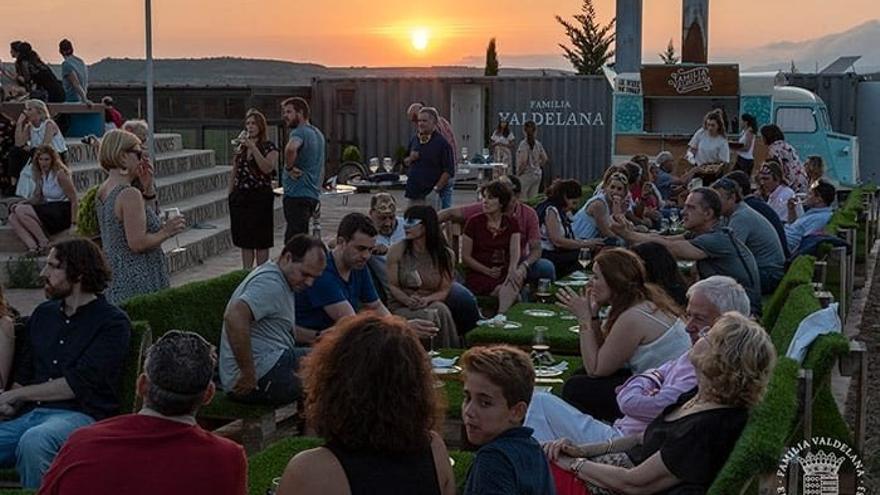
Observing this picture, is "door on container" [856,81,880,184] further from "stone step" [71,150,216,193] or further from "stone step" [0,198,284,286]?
"stone step" [0,198,284,286]

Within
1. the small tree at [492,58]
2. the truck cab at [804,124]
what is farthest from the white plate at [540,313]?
the small tree at [492,58]

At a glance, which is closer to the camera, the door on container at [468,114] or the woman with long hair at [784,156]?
the woman with long hair at [784,156]

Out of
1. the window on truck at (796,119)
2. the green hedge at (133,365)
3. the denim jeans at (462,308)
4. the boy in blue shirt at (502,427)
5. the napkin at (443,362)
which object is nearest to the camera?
the boy in blue shirt at (502,427)

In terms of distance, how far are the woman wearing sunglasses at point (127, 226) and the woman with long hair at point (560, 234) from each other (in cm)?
416

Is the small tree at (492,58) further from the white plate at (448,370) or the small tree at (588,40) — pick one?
the white plate at (448,370)

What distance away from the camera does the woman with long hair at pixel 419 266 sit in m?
7.70

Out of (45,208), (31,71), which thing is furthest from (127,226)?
(31,71)

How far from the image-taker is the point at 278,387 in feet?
19.3

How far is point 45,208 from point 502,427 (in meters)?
9.08

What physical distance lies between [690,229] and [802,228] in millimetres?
3569

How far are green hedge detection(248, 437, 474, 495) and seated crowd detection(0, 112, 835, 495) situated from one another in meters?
0.33

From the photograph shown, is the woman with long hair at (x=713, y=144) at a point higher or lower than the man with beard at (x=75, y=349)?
higher

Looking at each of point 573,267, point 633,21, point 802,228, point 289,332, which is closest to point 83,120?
point 573,267

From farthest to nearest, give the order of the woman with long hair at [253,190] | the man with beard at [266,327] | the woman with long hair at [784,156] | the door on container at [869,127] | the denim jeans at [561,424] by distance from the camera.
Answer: the door on container at [869,127] < the woman with long hair at [784,156] < the woman with long hair at [253,190] < the man with beard at [266,327] < the denim jeans at [561,424]
